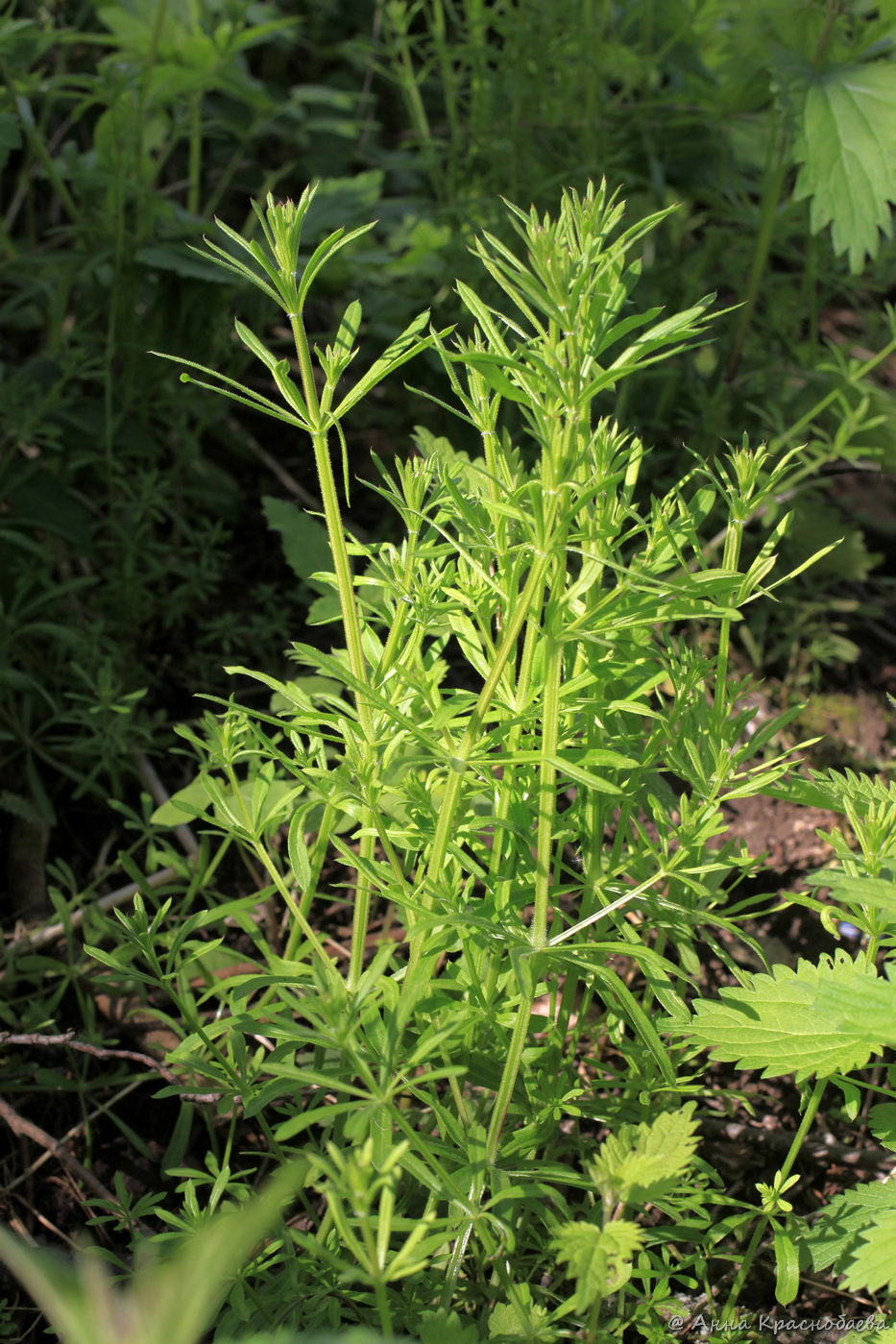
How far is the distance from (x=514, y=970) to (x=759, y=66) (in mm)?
2608

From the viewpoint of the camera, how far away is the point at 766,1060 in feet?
3.62

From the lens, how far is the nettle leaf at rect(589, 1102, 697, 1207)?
3.05 ft

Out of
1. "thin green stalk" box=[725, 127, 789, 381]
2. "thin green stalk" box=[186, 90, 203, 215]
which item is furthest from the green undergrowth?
"thin green stalk" box=[186, 90, 203, 215]

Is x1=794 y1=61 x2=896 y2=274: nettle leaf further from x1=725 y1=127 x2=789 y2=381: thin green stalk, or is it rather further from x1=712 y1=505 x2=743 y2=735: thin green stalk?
x1=712 y1=505 x2=743 y2=735: thin green stalk

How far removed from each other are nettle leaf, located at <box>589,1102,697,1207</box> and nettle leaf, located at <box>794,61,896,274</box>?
6.66ft

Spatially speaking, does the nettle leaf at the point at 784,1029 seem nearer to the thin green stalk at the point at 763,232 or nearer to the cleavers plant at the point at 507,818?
the cleavers plant at the point at 507,818

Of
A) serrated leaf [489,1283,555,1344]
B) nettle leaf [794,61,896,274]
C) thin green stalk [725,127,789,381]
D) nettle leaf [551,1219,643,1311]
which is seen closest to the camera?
nettle leaf [551,1219,643,1311]

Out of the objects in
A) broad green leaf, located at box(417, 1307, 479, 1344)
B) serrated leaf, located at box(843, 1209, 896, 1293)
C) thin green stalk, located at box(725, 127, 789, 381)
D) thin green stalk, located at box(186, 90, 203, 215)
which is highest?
thin green stalk, located at box(186, 90, 203, 215)

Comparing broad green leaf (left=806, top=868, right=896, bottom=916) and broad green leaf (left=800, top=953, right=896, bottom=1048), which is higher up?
broad green leaf (left=806, top=868, right=896, bottom=916)

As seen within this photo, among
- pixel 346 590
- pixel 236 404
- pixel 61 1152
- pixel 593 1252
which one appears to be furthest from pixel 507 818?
pixel 236 404

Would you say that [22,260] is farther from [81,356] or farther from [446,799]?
[446,799]

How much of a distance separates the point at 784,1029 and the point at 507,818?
39cm

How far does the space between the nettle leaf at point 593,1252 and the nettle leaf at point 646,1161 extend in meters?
0.03

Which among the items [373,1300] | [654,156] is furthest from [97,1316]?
[654,156]
